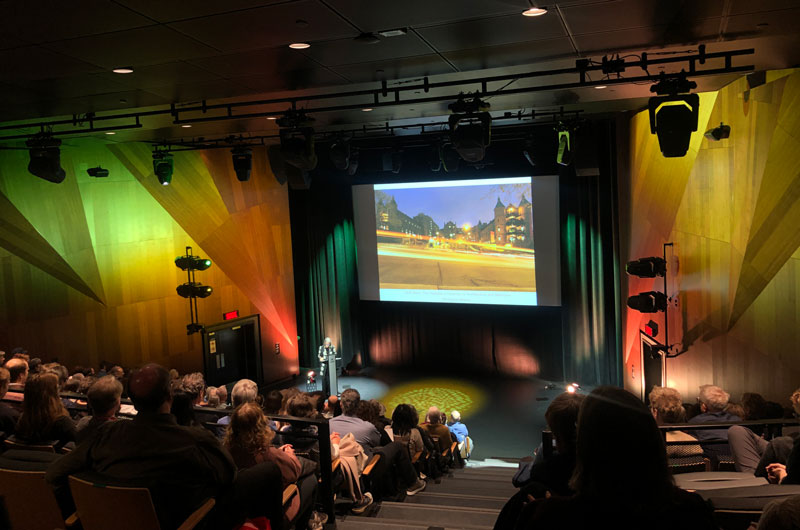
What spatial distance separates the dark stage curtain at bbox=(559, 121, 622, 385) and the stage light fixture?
2.82 metres

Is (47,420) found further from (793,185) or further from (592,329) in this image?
(592,329)

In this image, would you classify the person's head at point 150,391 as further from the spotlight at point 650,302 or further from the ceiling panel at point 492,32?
the spotlight at point 650,302

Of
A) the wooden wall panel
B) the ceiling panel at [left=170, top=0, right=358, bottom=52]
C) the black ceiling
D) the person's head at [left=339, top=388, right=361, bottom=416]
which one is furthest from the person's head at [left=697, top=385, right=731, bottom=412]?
the ceiling panel at [left=170, top=0, right=358, bottom=52]

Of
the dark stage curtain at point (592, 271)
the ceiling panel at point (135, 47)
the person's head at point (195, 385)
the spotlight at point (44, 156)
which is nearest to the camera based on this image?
the ceiling panel at point (135, 47)

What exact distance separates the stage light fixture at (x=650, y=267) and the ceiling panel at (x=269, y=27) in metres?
5.83

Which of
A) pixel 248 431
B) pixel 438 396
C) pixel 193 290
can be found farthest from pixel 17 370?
pixel 438 396

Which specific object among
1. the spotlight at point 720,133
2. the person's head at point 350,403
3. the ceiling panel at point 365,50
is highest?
the ceiling panel at point 365,50

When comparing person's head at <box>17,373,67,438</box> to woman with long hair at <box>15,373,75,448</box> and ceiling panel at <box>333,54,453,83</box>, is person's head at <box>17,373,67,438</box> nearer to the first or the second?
woman with long hair at <box>15,373,75,448</box>

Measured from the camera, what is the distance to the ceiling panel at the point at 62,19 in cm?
326

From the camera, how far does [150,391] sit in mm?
2566

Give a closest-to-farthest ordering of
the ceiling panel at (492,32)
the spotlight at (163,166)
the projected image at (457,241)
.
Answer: the ceiling panel at (492,32)
the spotlight at (163,166)
the projected image at (457,241)

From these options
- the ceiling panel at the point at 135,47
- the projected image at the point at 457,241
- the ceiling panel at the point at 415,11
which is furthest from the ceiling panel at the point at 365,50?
the projected image at the point at 457,241

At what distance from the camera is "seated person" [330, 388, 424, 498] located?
5074 millimetres

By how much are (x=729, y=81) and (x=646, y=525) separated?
6684 mm
